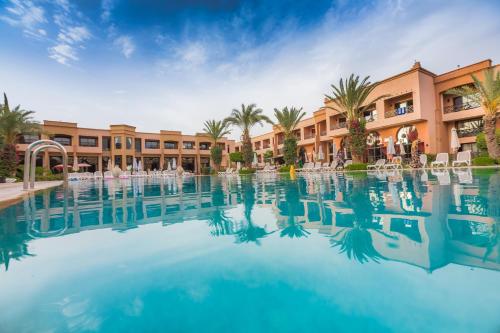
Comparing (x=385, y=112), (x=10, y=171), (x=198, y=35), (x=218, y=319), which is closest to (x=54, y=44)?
(x=198, y=35)

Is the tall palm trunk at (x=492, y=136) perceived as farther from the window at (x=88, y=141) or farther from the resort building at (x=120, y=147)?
the window at (x=88, y=141)

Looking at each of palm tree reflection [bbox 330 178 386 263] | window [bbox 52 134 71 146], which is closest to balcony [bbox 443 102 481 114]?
palm tree reflection [bbox 330 178 386 263]

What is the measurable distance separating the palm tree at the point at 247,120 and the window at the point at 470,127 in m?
18.3

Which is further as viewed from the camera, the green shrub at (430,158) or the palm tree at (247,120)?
the palm tree at (247,120)

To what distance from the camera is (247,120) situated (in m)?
28.2

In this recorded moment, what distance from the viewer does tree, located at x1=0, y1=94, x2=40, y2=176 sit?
20.0 metres

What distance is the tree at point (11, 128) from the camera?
65.7 feet

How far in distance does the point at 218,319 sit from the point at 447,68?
31884mm

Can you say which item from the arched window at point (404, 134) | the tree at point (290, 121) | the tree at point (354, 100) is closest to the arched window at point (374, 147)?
the arched window at point (404, 134)

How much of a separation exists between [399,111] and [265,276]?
27.6 meters

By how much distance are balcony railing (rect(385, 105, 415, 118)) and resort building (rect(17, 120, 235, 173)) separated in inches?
1088

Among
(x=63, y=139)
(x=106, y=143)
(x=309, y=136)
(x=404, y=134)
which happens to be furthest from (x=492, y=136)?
(x=63, y=139)

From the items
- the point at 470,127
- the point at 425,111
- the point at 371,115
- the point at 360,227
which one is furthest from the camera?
the point at 371,115

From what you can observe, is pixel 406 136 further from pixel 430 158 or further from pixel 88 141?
pixel 88 141
